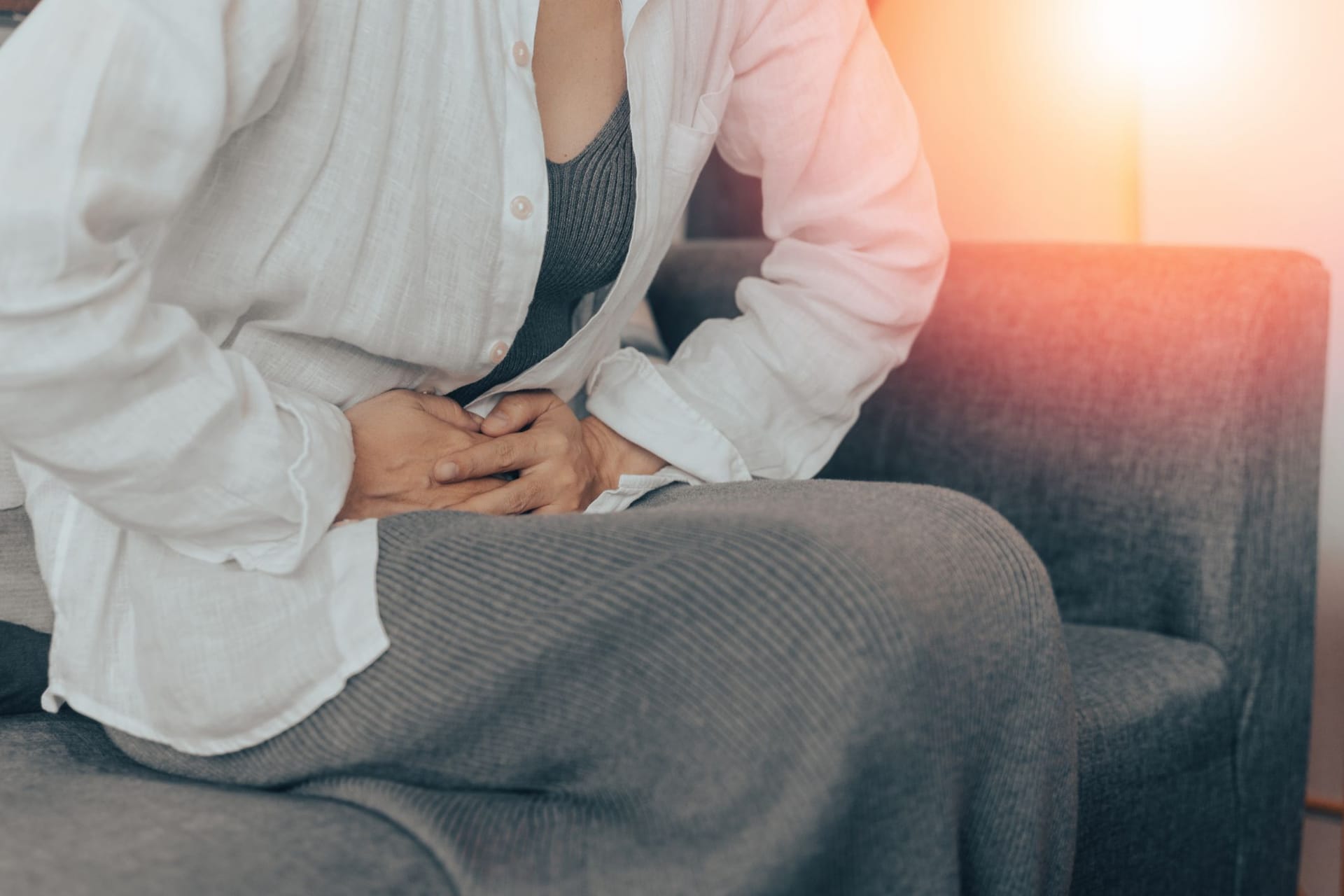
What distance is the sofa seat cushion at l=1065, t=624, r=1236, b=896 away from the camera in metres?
0.86

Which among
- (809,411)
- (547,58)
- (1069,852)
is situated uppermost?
(547,58)

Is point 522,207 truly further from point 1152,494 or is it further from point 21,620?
point 1152,494

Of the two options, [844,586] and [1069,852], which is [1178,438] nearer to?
[1069,852]

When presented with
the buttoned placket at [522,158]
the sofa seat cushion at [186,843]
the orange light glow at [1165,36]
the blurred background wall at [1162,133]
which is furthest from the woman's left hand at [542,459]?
the orange light glow at [1165,36]

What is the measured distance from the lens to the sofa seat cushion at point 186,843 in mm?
498

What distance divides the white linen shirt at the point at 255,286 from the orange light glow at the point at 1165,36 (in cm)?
72

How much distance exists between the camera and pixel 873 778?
51cm

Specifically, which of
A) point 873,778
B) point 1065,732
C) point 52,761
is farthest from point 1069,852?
point 52,761

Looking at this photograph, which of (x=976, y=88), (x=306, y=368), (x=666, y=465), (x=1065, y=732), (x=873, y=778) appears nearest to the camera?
(x=873, y=778)

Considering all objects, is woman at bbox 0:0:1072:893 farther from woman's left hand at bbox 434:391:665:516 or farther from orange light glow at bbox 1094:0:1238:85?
orange light glow at bbox 1094:0:1238:85

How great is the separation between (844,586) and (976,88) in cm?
126

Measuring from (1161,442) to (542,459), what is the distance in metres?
0.60

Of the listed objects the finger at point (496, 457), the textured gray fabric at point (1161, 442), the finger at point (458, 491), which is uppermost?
the finger at point (496, 457)

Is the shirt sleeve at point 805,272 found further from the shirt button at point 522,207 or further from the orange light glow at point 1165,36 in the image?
the orange light glow at point 1165,36
